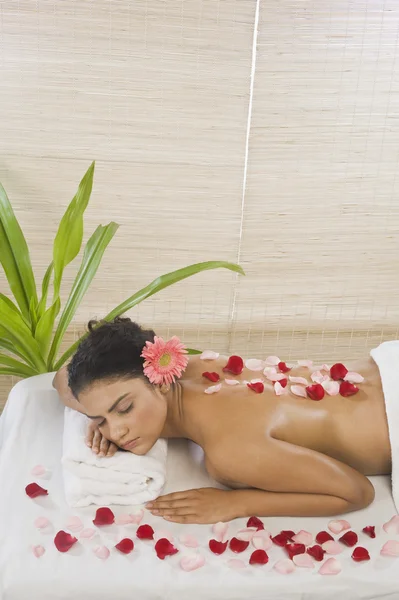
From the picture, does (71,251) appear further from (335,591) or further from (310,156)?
(335,591)

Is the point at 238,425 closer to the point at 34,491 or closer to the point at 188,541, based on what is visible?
the point at 188,541

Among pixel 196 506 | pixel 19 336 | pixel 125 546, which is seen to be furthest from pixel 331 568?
pixel 19 336

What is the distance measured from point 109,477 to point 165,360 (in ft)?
1.11

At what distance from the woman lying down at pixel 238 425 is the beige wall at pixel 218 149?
3.26ft

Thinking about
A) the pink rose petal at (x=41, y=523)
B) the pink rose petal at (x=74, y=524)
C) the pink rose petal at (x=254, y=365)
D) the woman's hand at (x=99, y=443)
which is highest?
the pink rose petal at (x=254, y=365)

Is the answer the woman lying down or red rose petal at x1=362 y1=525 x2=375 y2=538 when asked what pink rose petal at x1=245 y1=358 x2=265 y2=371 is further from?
red rose petal at x1=362 y1=525 x2=375 y2=538

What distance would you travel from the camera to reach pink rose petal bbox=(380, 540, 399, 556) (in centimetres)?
183

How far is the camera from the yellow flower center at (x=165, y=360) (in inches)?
78.7

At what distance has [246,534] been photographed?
1.88m

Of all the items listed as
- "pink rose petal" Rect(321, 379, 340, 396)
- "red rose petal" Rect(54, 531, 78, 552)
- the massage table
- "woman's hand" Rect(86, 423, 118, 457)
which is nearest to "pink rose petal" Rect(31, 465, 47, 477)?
the massage table

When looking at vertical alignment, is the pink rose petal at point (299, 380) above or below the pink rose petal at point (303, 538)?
above

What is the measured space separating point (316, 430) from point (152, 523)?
1.70 feet

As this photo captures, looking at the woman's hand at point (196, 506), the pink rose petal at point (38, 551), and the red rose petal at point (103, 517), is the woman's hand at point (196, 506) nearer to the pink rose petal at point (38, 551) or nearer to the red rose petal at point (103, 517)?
the red rose petal at point (103, 517)

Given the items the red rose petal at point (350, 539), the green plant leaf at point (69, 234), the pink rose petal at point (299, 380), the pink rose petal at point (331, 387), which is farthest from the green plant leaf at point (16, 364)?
the red rose petal at point (350, 539)
